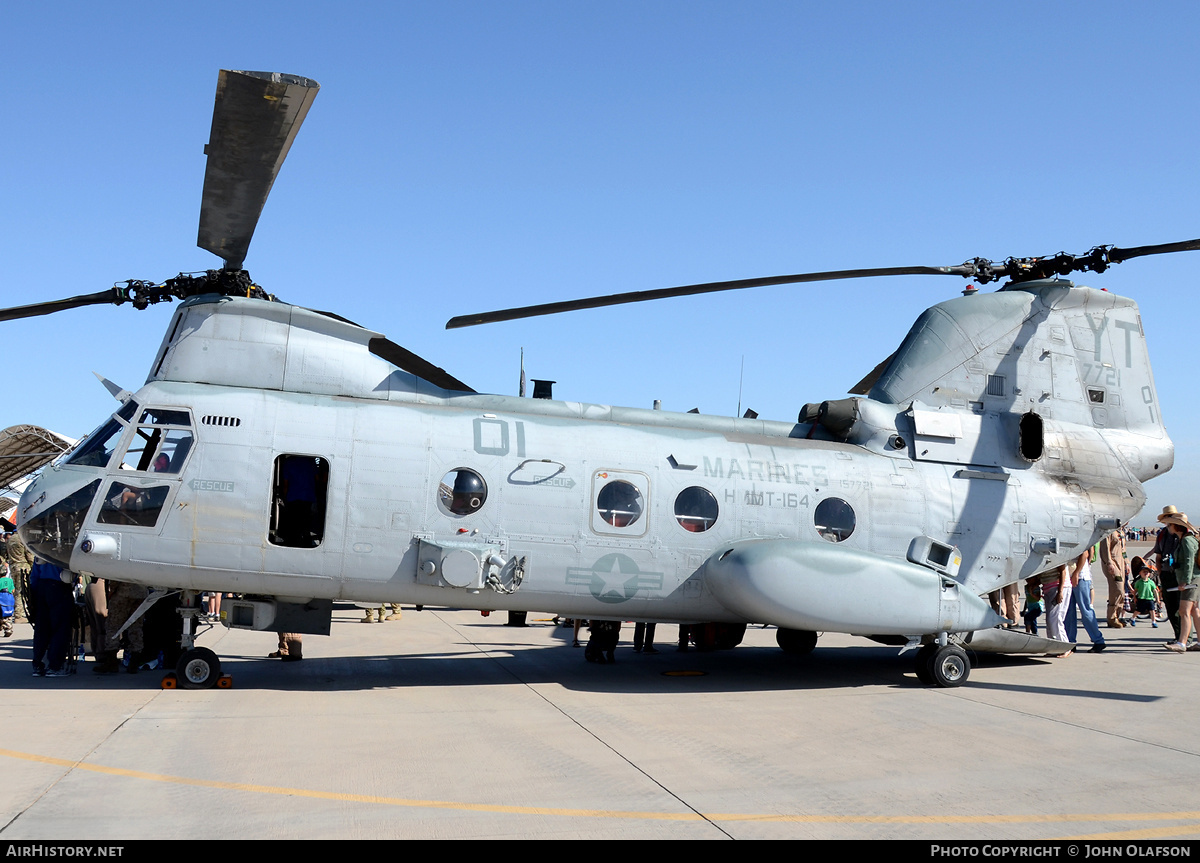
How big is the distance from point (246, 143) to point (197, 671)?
544cm

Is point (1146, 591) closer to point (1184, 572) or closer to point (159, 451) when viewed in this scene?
point (1184, 572)

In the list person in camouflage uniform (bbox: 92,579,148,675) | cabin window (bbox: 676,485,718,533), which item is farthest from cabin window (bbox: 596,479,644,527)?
person in camouflage uniform (bbox: 92,579,148,675)

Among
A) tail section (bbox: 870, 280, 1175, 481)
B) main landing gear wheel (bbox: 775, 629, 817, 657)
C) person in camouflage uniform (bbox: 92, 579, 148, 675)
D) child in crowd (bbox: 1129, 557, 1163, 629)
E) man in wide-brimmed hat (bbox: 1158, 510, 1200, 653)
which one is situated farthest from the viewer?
child in crowd (bbox: 1129, 557, 1163, 629)

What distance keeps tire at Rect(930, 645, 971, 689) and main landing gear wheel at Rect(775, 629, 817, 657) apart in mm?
2610

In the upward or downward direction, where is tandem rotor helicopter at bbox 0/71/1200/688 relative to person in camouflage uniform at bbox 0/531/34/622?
upward

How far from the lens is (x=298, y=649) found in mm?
11922

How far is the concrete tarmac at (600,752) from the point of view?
5.09 metres

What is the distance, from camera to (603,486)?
10.4m

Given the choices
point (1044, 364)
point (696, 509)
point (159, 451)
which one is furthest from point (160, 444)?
point (1044, 364)

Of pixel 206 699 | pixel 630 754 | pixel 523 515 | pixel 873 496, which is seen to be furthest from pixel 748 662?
pixel 206 699

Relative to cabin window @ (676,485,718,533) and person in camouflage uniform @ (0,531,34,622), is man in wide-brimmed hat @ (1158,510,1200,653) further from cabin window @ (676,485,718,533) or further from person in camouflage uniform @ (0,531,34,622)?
person in camouflage uniform @ (0,531,34,622)

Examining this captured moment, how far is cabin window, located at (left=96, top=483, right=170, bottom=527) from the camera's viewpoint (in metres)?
9.27

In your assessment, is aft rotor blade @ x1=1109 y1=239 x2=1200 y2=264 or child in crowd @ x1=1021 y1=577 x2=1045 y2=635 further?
child in crowd @ x1=1021 y1=577 x2=1045 y2=635
